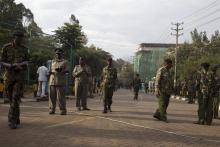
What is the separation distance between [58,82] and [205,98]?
4.34 metres

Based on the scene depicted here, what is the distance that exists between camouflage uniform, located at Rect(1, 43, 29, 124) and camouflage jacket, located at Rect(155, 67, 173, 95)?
5.12m

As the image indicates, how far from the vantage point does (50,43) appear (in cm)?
3544

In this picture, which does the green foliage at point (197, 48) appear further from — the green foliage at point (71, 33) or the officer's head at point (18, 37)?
the officer's head at point (18, 37)

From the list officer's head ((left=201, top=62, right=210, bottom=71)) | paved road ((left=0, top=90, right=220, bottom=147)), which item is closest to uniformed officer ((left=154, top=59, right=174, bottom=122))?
officer's head ((left=201, top=62, right=210, bottom=71))

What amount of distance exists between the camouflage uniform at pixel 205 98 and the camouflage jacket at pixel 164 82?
1007 millimetres

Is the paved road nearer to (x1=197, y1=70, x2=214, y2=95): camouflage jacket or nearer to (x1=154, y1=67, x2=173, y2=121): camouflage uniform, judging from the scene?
(x1=154, y1=67, x2=173, y2=121): camouflage uniform

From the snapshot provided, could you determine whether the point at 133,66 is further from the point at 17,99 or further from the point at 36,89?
the point at 17,99

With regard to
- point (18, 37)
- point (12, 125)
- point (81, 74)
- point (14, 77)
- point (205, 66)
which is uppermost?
point (18, 37)

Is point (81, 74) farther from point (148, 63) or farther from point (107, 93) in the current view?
point (148, 63)

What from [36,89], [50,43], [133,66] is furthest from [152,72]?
[36,89]

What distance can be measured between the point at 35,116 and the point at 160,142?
5.40 meters

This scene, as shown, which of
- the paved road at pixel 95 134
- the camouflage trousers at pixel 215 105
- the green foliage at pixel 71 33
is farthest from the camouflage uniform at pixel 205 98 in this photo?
the green foliage at pixel 71 33

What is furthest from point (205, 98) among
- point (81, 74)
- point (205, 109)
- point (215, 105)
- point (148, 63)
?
point (148, 63)

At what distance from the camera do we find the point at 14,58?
1131 cm
